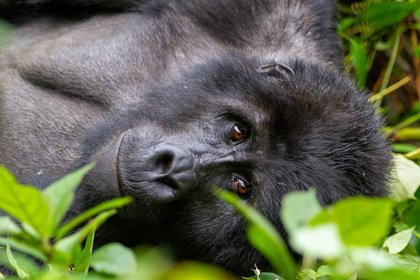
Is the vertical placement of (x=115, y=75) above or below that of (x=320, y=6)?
below

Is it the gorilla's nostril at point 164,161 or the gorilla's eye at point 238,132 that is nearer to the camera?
the gorilla's nostril at point 164,161

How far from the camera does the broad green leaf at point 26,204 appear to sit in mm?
1045

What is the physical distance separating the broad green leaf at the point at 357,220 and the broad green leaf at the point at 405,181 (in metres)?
2.57

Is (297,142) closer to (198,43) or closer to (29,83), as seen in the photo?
(198,43)

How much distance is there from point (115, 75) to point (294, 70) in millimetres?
855

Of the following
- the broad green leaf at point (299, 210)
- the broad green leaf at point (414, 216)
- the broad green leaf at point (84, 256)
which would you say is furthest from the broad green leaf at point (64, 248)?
the broad green leaf at point (414, 216)

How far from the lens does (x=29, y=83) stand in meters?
3.34

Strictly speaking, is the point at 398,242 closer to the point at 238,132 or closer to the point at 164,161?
the point at 238,132

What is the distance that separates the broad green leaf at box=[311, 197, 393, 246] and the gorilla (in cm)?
154

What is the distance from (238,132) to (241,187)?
207mm

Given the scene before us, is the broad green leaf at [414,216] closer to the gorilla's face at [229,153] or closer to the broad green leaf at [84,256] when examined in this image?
the gorilla's face at [229,153]

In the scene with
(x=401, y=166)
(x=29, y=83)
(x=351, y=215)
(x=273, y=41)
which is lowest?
(x=401, y=166)

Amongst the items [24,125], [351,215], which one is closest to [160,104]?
[24,125]

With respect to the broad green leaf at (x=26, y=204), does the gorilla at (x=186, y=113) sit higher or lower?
lower
